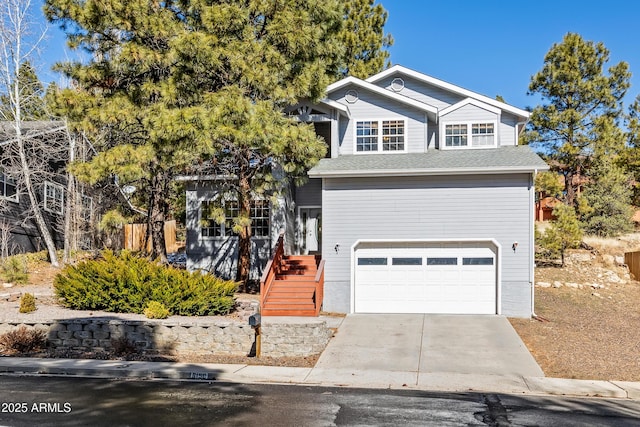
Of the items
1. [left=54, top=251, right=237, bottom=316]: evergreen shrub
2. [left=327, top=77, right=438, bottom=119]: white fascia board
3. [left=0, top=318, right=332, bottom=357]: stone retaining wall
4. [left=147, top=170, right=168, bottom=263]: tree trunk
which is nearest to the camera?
[left=0, top=318, right=332, bottom=357]: stone retaining wall

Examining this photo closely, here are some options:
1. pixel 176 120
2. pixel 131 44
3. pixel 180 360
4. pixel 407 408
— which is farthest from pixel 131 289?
pixel 407 408

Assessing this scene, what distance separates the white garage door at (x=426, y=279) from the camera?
18.3 meters

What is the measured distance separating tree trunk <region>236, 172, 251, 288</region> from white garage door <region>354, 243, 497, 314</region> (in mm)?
3929

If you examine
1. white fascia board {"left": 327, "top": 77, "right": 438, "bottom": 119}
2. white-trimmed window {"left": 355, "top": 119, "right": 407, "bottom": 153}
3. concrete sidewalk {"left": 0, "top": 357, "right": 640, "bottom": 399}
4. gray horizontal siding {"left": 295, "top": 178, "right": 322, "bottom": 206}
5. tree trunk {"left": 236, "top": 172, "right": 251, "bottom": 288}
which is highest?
white fascia board {"left": 327, "top": 77, "right": 438, "bottom": 119}

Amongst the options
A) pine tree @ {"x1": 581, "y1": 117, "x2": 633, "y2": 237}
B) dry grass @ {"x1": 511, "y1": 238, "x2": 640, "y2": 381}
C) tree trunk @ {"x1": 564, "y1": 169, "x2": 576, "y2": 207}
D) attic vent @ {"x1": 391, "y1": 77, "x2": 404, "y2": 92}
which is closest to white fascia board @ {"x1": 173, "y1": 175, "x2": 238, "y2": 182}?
attic vent @ {"x1": 391, "y1": 77, "x2": 404, "y2": 92}

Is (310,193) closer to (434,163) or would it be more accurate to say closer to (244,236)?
(244,236)

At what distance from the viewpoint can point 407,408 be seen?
9.34m

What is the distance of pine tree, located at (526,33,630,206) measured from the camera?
29431 millimetres

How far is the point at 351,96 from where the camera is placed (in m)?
20.9

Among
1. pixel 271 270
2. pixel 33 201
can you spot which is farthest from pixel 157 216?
pixel 271 270

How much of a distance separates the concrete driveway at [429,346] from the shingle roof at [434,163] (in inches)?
182

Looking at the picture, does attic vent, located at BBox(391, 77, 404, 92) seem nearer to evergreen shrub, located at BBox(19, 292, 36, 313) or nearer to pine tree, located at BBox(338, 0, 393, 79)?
pine tree, located at BBox(338, 0, 393, 79)

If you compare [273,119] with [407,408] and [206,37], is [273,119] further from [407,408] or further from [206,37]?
[407,408]

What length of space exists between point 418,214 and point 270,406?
10.5 meters
